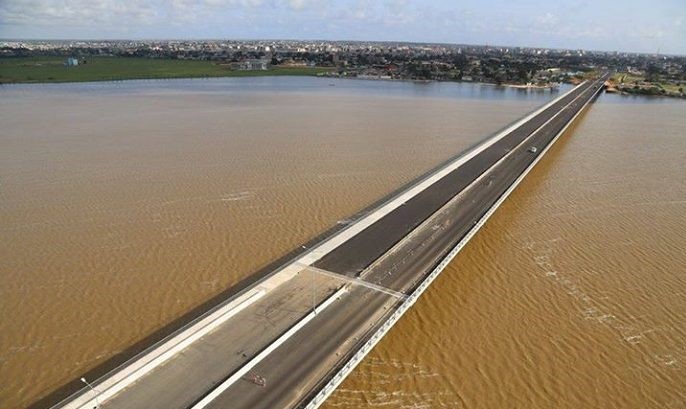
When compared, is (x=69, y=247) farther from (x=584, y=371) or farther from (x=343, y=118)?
(x=343, y=118)

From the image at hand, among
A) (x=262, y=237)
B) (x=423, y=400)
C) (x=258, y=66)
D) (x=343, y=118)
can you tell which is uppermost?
(x=258, y=66)

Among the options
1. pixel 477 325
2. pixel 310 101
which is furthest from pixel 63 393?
pixel 310 101

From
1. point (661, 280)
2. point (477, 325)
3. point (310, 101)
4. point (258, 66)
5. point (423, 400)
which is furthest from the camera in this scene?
point (258, 66)

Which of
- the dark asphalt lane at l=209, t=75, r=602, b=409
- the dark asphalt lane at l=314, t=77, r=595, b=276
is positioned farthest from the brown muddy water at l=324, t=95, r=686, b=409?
the dark asphalt lane at l=314, t=77, r=595, b=276

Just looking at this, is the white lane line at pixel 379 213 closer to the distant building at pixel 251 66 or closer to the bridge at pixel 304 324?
the bridge at pixel 304 324

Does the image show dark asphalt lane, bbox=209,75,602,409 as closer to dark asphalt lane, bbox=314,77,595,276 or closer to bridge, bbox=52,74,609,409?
bridge, bbox=52,74,609,409

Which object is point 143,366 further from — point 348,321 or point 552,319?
point 552,319
